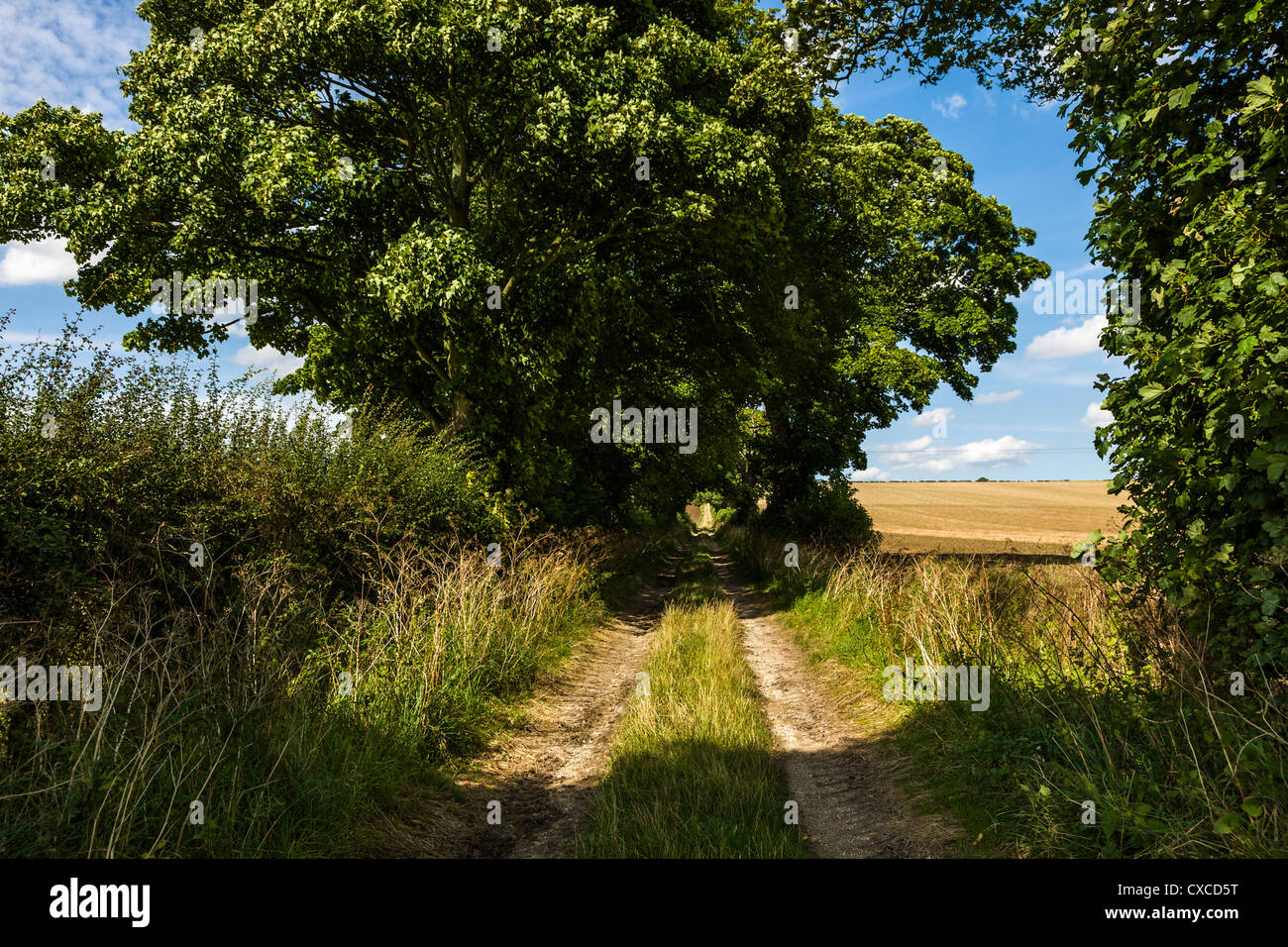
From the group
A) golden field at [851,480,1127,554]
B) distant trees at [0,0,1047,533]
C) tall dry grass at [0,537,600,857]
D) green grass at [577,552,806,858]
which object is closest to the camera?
tall dry grass at [0,537,600,857]

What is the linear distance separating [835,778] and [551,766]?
9.29 ft

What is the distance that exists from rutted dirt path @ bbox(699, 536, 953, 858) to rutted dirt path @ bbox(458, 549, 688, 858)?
6.35 ft

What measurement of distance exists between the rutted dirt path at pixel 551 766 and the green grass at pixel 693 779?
0.32 meters

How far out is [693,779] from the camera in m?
5.32

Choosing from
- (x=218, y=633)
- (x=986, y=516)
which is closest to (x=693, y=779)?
(x=218, y=633)

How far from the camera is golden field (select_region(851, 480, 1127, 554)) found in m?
29.2

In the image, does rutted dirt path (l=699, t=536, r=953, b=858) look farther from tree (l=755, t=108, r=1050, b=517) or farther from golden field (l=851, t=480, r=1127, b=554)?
golden field (l=851, t=480, r=1127, b=554)

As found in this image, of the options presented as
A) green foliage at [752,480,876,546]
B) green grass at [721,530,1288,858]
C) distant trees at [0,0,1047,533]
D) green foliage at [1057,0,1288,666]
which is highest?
distant trees at [0,0,1047,533]

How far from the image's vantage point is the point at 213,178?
11.0 metres

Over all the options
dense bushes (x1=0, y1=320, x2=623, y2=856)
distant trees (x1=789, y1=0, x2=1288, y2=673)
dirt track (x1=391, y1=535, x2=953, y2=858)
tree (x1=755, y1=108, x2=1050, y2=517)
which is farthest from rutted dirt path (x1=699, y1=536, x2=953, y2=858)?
tree (x1=755, y1=108, x2=1050, y2=517)

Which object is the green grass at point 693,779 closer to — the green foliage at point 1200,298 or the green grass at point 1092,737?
the green grass at point 1092,737

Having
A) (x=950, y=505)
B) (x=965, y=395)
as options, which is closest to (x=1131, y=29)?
(x=965, y=395)

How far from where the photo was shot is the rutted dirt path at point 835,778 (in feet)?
15.6
